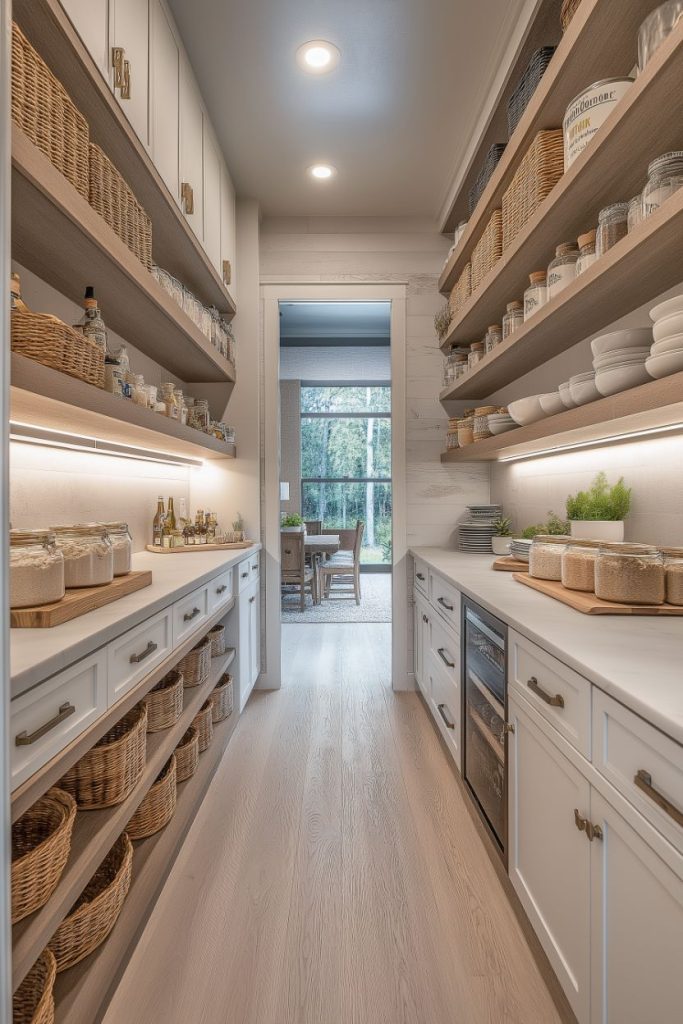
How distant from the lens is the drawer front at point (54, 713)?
92 cm

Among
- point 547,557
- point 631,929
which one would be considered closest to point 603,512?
point 547,557

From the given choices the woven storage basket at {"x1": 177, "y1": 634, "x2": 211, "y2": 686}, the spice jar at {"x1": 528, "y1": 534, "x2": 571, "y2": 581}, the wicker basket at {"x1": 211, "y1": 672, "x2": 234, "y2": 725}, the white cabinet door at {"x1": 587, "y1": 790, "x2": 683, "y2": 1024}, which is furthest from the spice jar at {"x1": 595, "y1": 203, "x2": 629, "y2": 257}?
the wicker basket at {"x1": 211, "y1": 672, "x2": 234, "y2": 725}

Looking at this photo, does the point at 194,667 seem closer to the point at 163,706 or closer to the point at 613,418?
the point at 163,706

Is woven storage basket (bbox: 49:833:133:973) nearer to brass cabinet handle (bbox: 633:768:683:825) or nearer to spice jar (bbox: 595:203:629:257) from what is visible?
brass cabinet handle (bbox: 633:768:683:825)

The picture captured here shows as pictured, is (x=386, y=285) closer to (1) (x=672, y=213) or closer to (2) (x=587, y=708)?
(1) (x=672, y=213)

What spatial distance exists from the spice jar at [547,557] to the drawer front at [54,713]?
4.80 ft

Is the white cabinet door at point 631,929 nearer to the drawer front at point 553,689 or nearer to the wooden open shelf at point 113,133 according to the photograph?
the drawer front at point 553,689

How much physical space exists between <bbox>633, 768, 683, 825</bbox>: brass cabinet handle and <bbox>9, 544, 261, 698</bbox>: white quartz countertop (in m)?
1.00

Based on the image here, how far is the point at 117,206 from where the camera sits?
1717 mm

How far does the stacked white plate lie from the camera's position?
4.04 feet

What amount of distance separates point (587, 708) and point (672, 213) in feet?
3.40

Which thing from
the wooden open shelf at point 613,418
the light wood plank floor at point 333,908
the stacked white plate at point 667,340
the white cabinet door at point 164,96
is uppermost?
the white cabinet door at point 164,96

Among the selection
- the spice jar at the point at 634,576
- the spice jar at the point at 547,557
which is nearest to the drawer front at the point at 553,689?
the spice jar at the point at 634,576

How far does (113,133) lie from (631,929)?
238cm
